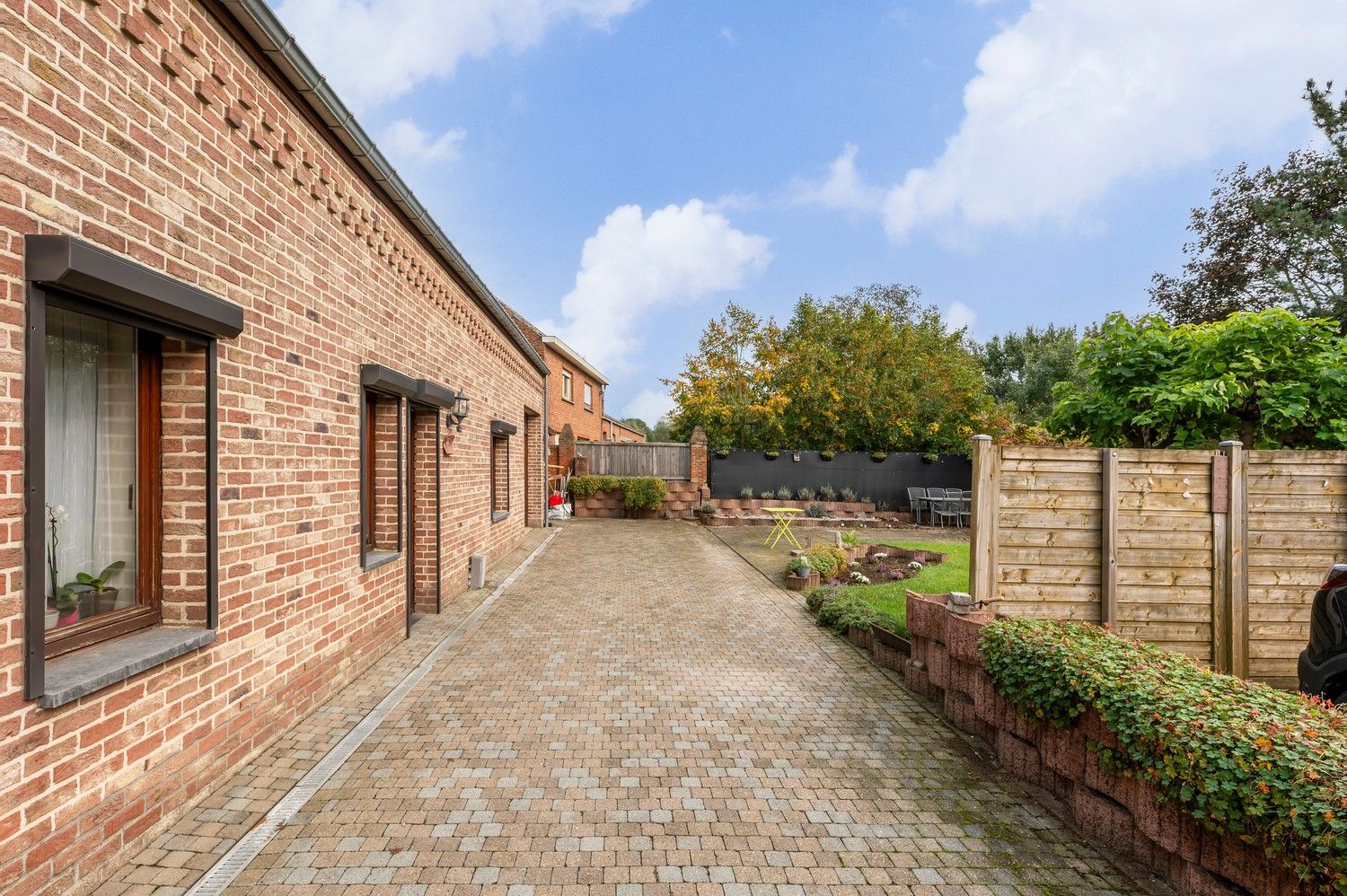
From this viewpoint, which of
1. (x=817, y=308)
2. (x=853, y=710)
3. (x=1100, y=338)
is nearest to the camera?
(x=853, y=710)

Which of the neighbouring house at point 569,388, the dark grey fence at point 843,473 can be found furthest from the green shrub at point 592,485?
the dark grey fence at point 843,473

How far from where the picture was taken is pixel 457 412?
771 cm

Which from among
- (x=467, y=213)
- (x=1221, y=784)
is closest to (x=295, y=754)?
(x=1221, y=784)

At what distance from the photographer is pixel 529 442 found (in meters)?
14.4

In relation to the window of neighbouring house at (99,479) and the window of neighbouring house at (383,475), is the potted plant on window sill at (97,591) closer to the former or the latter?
the window of neighbouring house at (99,479)

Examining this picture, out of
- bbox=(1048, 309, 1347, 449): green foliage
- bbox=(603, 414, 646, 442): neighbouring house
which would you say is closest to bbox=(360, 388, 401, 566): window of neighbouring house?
bbox=(1048, 309, 1347, 449): green foliage

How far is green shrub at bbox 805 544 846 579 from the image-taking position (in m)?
8.80

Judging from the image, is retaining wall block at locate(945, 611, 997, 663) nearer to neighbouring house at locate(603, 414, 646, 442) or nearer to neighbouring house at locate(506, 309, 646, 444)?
neighbouring house at locate(506, 309, 646, 444)

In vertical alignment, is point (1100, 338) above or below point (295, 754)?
above

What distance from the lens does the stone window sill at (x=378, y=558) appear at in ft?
17.1

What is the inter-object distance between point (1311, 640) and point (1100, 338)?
10.4ft

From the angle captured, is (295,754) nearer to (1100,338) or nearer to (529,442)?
(1100,338)

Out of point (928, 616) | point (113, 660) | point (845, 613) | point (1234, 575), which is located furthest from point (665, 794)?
point (1234, 575)

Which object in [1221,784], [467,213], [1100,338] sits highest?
[467,213]
